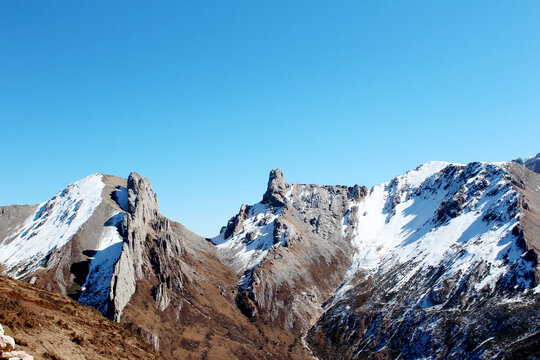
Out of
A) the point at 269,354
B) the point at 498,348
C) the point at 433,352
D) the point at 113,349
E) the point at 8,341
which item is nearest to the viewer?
the point at 8,341

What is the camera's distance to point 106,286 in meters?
198

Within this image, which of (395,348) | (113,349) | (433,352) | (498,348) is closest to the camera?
(113,349)

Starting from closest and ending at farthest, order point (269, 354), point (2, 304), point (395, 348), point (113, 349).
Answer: point (2, 304) → point (113, 349) → point (395, 348) → point (269, 354)

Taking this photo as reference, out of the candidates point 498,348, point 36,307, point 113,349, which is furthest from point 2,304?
point 498,348

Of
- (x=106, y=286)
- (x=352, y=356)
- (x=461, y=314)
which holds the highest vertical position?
(x=106, y=286)

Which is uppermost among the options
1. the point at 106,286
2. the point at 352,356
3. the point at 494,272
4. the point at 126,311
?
the point at 106,286

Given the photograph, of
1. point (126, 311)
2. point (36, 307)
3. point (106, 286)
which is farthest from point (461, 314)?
point (36, 307)

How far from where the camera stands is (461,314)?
586 ft

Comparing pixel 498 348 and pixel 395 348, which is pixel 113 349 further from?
pixel 395 348

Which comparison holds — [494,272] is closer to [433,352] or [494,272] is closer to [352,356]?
[433,352]

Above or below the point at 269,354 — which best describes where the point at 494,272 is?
above

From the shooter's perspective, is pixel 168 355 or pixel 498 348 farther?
pixel 168 355

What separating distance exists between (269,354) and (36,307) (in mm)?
165759

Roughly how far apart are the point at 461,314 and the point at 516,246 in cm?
4655
